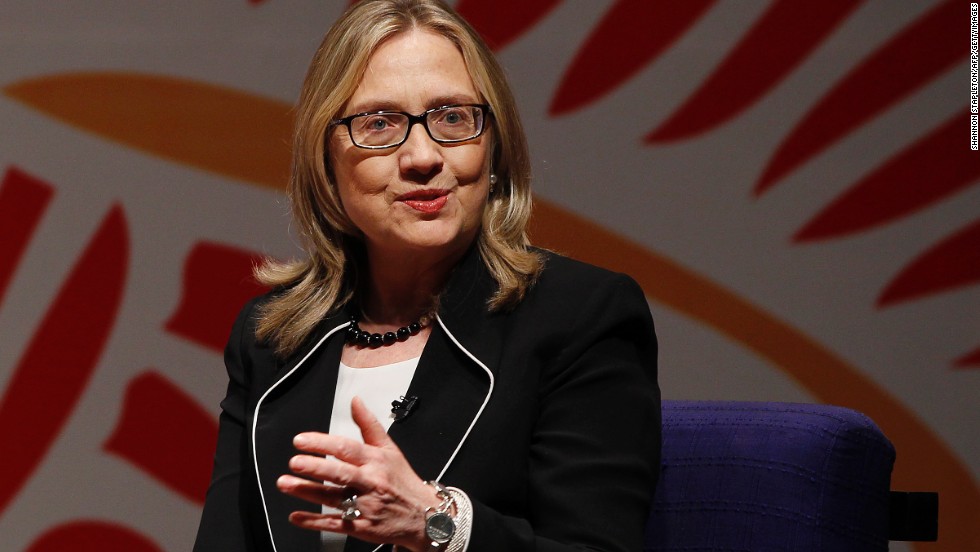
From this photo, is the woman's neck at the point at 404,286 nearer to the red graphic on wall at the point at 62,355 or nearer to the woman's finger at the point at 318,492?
the woman's finger at the point at 318,492

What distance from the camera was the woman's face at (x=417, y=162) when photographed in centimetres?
162

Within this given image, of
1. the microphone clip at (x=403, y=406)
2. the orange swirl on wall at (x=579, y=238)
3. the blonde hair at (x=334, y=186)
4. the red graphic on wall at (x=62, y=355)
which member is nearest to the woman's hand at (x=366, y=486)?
the microphone clip at (x=403, y=406)

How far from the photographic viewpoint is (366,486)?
4.24 ft

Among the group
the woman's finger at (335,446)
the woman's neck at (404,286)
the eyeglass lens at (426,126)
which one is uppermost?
the eyeglass lens at (426,126)

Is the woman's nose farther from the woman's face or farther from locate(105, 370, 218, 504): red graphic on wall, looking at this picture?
locate(105, 370, 218, 504): red graphic on wall

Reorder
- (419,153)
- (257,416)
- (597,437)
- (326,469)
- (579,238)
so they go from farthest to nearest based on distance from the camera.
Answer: (579,238) → (257,416) → (419,153) → (597,437) → (326,469)

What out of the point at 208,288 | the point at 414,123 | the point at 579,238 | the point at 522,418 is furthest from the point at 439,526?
the point at 208,288

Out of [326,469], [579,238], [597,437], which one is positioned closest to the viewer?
[326,469]

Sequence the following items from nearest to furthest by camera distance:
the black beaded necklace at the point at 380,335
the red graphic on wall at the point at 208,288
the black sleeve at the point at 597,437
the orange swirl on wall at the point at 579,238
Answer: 1. the black sleeve at the point at 597,437
2. the black beaded necklace at the point at 380,335
3. the orange swirl on wall at the point at 579,238
4. the red graphic on wall at the point at 208,288

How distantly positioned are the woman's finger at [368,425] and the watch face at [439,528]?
0.34 ft

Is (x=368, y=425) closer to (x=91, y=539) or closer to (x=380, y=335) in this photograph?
(x=380, y=335)

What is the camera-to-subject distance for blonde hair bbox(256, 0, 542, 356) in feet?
5.46

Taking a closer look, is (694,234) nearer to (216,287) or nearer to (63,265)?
(216,287)

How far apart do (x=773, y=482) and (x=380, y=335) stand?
1.98 ft
